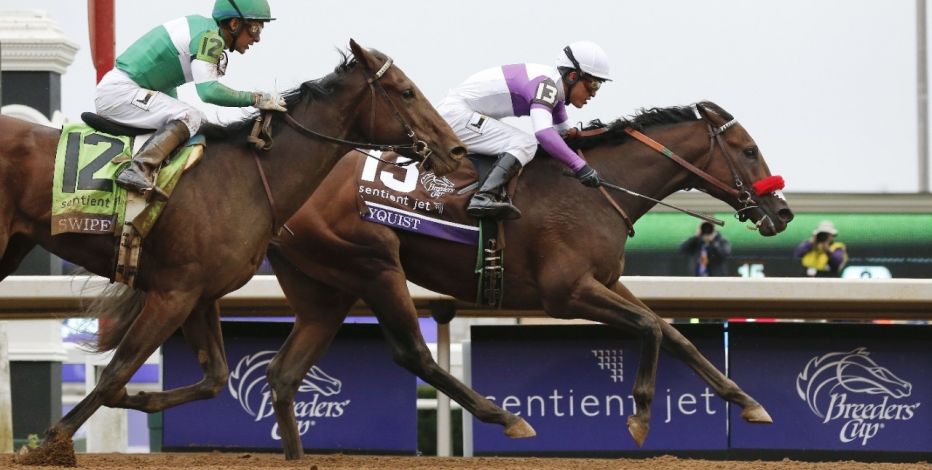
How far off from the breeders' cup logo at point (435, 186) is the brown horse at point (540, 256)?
22cm

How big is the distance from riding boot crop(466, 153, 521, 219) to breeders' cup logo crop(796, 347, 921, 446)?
248 centimetres

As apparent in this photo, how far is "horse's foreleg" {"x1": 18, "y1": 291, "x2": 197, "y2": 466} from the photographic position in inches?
270

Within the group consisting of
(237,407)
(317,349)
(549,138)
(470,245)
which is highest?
(549,138)

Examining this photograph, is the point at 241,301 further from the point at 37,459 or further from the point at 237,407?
the point at 37,459

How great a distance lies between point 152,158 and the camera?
6898 millimetres

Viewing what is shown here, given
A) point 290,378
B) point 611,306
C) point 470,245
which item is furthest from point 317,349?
point 611,306

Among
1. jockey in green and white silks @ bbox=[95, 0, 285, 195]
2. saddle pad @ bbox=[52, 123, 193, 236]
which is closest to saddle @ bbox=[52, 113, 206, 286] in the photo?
saddle pad @ bbox=[52, 123, 193, 236]

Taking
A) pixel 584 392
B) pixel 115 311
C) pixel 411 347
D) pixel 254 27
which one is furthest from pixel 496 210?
pixel 584 392

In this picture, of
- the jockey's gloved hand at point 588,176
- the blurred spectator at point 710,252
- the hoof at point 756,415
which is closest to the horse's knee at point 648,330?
the hoof at point 756,415

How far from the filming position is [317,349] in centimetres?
827

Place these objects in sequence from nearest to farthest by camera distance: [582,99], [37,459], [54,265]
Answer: [37,459] < [582,99] < [54,265]

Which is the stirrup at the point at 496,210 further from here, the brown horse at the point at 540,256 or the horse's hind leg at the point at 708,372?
the horse's hind leg at the point at 708,372

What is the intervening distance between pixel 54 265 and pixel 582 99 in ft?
15.4

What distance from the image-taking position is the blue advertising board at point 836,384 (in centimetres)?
949
